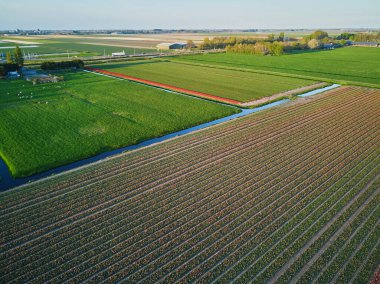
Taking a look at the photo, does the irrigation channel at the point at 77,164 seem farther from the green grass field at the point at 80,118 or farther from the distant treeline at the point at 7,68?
the distant treeline at the point at 7,68

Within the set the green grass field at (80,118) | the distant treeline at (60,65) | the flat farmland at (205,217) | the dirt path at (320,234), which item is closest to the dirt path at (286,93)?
the green grass field at (80,118)

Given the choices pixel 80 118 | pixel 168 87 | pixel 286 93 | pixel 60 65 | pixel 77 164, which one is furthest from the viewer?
Answer: pixel 60 65

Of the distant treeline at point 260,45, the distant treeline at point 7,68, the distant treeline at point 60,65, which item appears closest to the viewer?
the distant treeline at point 7,68

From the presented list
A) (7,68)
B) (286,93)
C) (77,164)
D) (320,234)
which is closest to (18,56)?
(7,68)

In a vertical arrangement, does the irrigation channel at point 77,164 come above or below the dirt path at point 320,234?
above

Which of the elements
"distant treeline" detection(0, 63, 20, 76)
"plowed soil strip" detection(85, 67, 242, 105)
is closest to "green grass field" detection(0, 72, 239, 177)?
"plowed soil strip" detection(85, 67, 242, 105)

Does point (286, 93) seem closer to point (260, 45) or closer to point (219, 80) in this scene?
point (219, 80)
